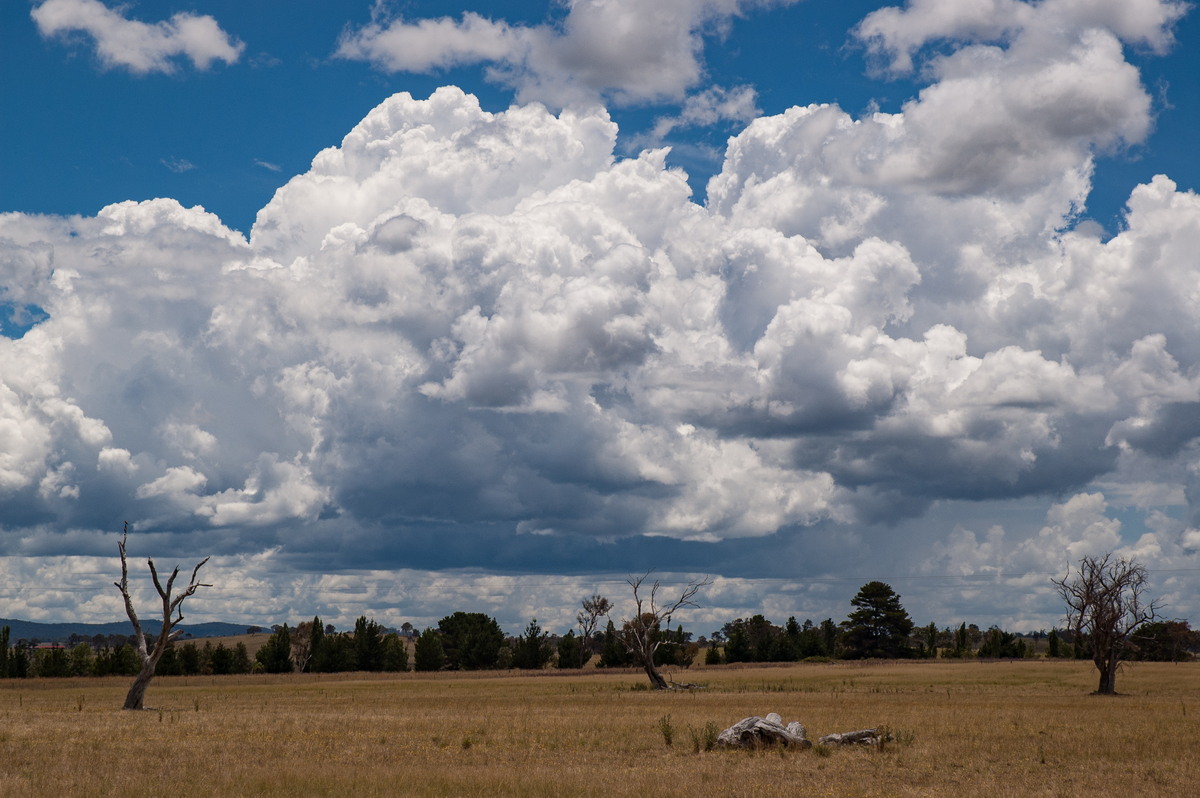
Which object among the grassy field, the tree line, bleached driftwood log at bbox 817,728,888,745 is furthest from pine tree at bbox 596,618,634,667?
bleached driftwood log at bbox 817,728,888,745

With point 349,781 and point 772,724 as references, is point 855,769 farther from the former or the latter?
point 349,781

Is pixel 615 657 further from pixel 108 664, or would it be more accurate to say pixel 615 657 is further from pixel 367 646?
pixel 108 664

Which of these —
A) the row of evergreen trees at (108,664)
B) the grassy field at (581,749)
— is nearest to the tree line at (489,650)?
the row of evergreen trees at (108,664)

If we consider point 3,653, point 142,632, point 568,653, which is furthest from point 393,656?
point 142,632

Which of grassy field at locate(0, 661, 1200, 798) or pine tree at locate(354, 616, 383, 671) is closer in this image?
grassy field at locate(0, 661, 1200, 798)

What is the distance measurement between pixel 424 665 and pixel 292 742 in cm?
9662

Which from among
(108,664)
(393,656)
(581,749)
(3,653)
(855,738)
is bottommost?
(393,656)

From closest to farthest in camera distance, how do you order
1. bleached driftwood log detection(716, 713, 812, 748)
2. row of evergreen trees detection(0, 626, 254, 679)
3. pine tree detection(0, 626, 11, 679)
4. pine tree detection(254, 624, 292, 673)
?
bleached driftwood log detection(716, 713, 812, 748), pine tree detection(0, 626, 11, 679), row of evergreen trees detection(0, 626, 254, 679), pine tree detection(254, 624, 292, 673)

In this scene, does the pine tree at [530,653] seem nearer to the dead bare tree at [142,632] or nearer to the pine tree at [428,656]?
the pine tree at [428,656]

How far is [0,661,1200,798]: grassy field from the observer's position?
75.6 ft

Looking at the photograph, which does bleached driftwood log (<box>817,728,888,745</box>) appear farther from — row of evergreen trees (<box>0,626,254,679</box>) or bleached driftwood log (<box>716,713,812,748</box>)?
row of evergreen trees (<box>0,626,254,679</box>)

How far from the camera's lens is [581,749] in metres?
30.3

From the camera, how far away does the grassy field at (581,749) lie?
23047 mm

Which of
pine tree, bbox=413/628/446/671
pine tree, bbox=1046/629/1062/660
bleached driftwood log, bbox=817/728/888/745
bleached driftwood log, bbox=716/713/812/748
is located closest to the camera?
bleached driftwood log, bbox=716/713/812/748
